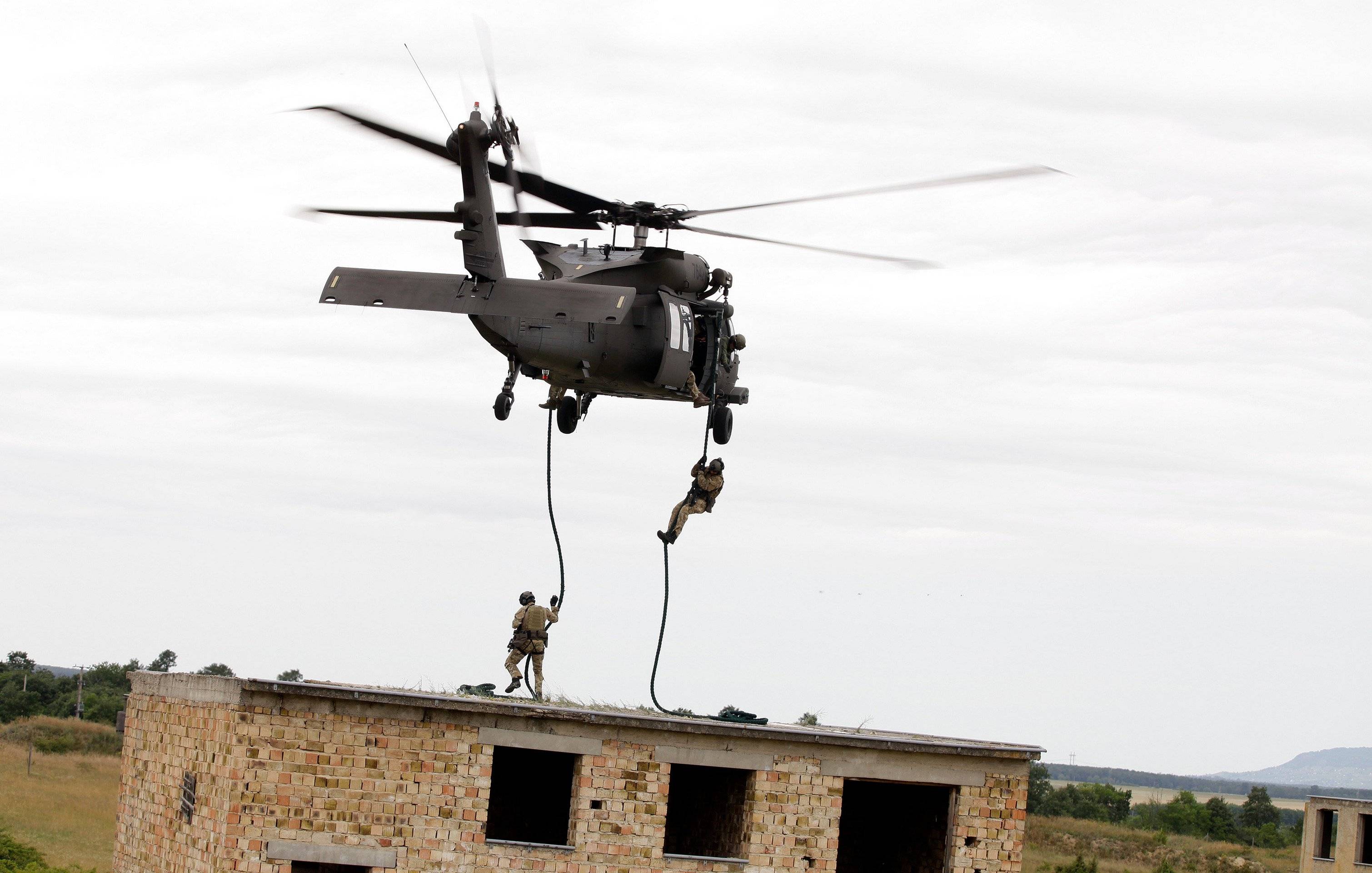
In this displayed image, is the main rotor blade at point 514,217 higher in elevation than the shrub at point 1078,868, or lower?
higher

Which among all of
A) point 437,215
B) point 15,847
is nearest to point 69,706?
point 15,847

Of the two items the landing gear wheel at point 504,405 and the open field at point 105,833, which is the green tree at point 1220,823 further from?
the landing gear wheel at point 504,405

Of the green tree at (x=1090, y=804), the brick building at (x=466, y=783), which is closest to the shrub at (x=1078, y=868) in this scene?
the green tree at (x=1090, y=804)

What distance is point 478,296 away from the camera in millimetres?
18688

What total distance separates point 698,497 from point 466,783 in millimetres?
4671

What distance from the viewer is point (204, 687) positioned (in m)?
18.2

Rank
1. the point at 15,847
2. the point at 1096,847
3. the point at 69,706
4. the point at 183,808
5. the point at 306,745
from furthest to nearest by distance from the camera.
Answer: the point at 69,706, the point at 1096,847, the point at 15,847, the point at 183,808, the point at 306,745

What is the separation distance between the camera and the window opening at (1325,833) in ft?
125

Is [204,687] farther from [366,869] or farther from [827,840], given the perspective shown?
[827,840]

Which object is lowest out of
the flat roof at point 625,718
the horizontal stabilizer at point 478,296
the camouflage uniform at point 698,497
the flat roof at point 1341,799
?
the flat roof at point 1341,799

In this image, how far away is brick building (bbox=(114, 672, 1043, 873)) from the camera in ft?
56.0

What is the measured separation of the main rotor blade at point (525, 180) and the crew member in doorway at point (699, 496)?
348 centimetres

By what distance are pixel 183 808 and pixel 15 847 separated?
15.4 metres

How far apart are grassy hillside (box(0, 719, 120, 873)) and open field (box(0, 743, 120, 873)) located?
3 centimetres
